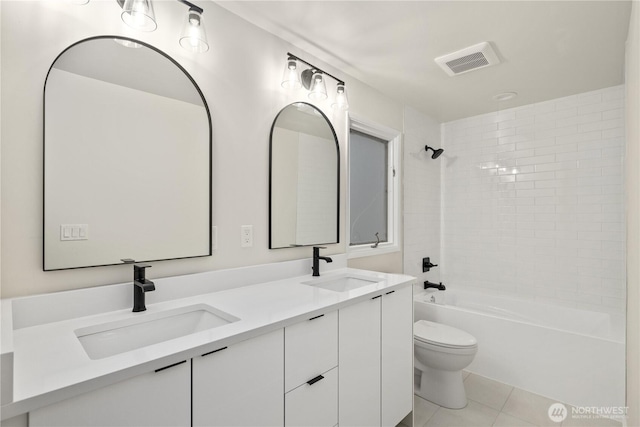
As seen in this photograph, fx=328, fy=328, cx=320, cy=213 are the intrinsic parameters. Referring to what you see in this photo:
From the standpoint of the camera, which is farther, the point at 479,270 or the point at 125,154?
the point at 479,270

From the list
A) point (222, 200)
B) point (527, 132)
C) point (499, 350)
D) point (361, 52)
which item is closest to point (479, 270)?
point (499, 350)

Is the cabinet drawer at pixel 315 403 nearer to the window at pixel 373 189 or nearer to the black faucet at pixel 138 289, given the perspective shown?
the black faucet at pixel 138 289

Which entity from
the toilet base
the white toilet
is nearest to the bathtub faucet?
the white toilet

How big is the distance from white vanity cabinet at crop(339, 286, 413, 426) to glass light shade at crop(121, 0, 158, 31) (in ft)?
4.87

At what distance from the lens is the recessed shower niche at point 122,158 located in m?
1.22

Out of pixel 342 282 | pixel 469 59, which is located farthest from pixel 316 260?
pixel 469 59

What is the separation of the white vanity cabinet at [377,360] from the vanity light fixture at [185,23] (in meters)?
1.40

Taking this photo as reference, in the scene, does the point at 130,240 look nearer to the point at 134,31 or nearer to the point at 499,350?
the point at 134,31

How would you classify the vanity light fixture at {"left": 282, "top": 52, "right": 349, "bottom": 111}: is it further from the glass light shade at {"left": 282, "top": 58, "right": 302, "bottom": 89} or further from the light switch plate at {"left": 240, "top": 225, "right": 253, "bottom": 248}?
the light switch plate at {"left": 240, "top": 225, "right": 253, "bottom": 248}

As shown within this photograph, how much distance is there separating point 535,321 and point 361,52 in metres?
2.84

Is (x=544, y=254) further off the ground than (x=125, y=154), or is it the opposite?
(x=125, y=154)

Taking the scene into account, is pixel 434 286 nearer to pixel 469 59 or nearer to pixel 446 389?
pixel 446 389

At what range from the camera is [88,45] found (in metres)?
1.29

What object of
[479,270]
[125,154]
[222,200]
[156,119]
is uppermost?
[156,119]
